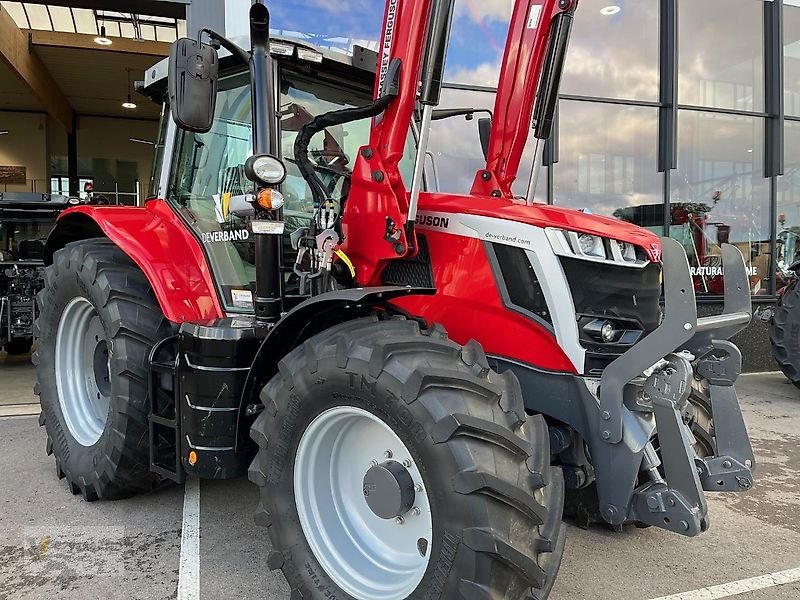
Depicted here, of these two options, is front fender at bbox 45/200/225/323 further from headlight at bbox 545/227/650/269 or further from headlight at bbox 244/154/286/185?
headlight at bbox 545/227/650/269

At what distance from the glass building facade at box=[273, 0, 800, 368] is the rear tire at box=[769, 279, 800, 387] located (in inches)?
41.7

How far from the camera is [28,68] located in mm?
15094

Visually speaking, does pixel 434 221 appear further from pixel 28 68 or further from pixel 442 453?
pixel 28 68

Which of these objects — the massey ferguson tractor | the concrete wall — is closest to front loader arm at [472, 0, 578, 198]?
the massey ferguson tractor

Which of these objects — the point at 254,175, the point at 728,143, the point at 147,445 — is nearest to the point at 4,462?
the point at 147,445

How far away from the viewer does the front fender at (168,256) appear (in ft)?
10.5

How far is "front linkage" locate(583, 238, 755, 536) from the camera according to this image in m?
2.20

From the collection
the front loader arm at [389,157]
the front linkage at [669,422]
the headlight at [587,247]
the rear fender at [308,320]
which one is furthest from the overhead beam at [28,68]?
the front linkage at [669,422]

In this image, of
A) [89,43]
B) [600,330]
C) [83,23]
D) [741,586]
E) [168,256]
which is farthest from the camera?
[89,43]

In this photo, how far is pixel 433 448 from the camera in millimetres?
2010

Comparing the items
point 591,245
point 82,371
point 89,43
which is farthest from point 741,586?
point 89,43

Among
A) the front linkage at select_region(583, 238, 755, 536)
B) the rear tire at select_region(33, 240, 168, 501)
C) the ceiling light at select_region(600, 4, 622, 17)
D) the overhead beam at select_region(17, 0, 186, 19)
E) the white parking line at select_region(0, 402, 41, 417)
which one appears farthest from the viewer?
the ceiling light at select_region(600, 4, 622, 17)

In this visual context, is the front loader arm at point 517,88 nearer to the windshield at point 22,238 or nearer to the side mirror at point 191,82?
the side mirror at point 191,82

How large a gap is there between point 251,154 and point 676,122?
714 centimetres
